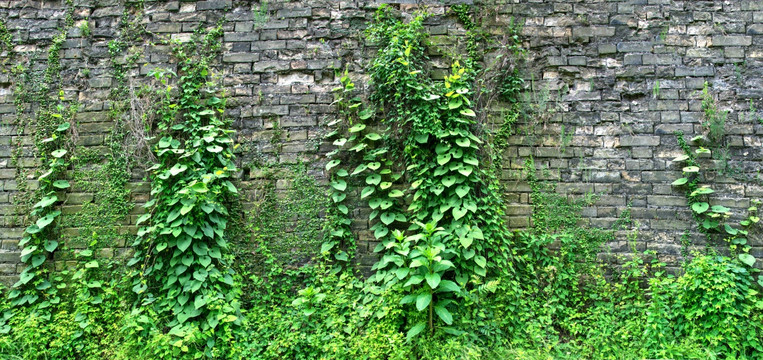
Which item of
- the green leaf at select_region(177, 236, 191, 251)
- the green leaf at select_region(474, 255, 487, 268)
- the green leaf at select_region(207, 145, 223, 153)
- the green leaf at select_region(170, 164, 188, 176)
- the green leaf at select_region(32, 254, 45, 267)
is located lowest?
the green leaf at select_region(32, 254, 45, 267)

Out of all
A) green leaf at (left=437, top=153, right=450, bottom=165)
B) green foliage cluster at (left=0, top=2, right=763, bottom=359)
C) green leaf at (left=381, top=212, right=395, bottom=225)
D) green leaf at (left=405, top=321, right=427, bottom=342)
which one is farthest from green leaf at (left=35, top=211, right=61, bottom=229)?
green leaf at (left=437, top=153, right=450, bottom=165)

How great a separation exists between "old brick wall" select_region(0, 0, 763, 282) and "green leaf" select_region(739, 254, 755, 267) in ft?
0.58

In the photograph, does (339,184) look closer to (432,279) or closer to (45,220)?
(432,279)

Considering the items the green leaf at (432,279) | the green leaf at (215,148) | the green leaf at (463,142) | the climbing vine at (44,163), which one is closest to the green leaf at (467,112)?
the green leaf at (463,142)

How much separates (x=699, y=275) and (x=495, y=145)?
6.49 feet

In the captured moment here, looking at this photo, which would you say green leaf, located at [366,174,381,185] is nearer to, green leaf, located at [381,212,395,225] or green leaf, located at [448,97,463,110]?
green leaf, located at [381,212,395,225]

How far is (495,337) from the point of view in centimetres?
395

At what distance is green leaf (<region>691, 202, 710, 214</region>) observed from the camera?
420 cm

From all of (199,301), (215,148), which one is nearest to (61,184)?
(215,148)

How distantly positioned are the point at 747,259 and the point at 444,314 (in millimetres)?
2693

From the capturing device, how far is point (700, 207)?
13.8 feet

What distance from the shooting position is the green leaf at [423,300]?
355cm

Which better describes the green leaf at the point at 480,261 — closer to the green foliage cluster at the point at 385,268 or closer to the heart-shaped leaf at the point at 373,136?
the green foliage cluster at the point at 385,268

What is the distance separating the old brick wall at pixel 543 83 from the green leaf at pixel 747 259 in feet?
0.58
